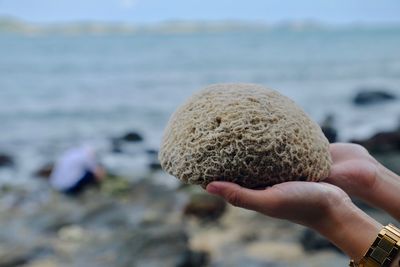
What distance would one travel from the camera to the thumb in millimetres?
1958

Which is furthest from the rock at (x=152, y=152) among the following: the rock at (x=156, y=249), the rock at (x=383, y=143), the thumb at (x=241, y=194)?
the thumb at (x=241, y=194)

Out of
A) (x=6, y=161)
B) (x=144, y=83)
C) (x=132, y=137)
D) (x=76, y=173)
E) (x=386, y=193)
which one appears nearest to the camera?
(x=386, y=193)

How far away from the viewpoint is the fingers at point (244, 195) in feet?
6.41

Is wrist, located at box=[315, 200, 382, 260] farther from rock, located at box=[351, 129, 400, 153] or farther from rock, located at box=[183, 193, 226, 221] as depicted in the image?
rock, located at box=[351, 129, 400, 153]

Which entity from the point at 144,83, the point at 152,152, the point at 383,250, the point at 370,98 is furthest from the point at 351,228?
the point at 144,83

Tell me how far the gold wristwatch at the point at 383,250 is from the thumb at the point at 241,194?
39 centimetres

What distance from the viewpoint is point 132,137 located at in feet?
36.7

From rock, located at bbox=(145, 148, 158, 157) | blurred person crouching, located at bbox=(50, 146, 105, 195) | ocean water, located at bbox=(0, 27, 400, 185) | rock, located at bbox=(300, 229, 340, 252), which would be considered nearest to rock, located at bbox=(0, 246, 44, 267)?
blurred person crouching, located at bbox=(50, 146, 105, 195)

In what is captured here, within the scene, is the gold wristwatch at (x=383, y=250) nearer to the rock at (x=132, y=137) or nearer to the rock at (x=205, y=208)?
the rock at (x=205, y=208)

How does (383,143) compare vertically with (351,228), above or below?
below

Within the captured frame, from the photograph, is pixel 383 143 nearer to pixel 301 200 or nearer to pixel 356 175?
pixel 356 175

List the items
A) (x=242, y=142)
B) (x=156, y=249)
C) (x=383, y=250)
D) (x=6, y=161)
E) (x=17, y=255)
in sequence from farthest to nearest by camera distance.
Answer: (x=6, y=161), (x=17, y=255), (x=156, y=249), (x=242, y=142), (x=383, y=250)

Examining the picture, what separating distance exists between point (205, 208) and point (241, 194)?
14.8 ft

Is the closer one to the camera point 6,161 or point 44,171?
point 44,171
